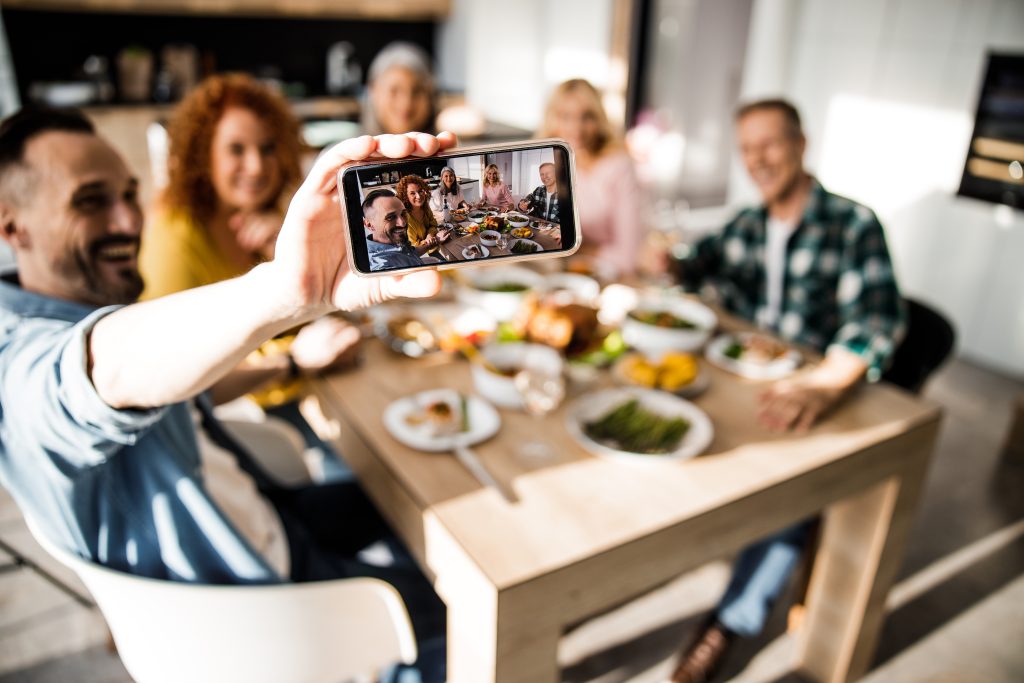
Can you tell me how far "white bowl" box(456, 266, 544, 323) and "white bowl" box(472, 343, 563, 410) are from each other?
25cm

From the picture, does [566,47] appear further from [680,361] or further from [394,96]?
→ [680,361]

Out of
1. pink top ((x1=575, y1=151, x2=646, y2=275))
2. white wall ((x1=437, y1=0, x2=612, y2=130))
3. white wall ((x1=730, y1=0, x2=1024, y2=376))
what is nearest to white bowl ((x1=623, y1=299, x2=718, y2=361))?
pink top ((x1=575, y1=151, x2=646, y2=275))

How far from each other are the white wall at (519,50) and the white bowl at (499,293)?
12.0 ft

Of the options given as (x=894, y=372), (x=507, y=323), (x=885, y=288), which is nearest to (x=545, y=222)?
(x=507, y=323)

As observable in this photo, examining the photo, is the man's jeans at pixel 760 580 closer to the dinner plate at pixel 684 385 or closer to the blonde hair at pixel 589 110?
the dinner plate at pixel 684 385

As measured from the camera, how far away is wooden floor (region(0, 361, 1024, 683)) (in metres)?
1.80

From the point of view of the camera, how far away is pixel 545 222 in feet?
2.57

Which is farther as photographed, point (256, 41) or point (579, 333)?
point (256, 41)

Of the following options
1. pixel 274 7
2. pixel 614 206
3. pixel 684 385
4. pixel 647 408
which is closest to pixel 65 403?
pixel 647 408

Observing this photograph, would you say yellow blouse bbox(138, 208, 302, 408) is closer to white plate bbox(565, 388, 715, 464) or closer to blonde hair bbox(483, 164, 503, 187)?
white plate bbox(565, 388, 715, 464)

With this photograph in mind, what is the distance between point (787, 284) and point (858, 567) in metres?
0.79

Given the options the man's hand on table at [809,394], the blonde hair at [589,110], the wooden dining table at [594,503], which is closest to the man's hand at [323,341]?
the wooden dining table at [594,503]

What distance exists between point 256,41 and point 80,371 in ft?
16.9

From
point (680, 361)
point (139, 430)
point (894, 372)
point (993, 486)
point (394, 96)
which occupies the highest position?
point (394, 96)
